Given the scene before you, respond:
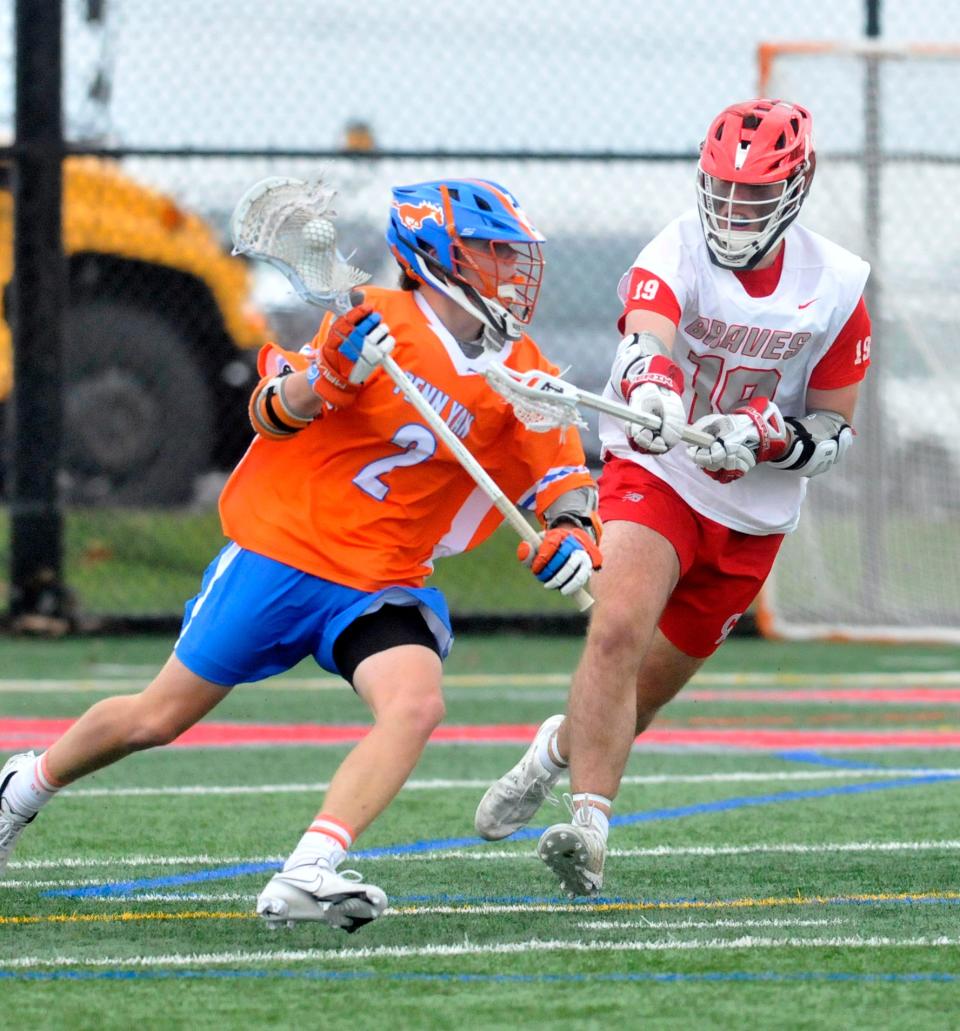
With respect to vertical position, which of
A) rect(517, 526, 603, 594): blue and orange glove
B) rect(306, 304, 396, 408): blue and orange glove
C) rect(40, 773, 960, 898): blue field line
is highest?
rect(306, 304, 396, 408): blue and orange glove

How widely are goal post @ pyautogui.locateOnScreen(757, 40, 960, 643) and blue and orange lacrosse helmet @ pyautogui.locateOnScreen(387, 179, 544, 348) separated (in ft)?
21.8

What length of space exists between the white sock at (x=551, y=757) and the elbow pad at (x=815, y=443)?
2.96ft

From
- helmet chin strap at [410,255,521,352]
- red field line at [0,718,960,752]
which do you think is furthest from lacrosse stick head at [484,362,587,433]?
red field line at [0,718,960,752]

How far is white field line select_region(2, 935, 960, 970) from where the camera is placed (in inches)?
147

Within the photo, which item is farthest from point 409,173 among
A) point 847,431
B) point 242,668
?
point 242,668

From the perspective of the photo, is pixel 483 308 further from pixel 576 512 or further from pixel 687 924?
pixel 687 924

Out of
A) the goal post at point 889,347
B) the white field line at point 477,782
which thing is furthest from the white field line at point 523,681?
the white field line at point 477,782

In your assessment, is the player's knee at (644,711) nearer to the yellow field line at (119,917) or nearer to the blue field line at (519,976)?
the yellow field line at (119,917)

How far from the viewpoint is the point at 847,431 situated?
195 inches

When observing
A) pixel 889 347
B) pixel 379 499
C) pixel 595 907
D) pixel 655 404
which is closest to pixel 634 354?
pixel 655 404

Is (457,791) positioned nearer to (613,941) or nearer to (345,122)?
(613,941)

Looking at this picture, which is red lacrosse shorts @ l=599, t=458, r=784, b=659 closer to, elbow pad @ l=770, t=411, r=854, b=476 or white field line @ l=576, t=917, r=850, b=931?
elbow pad @ l=770, t=411, r=854, b=476

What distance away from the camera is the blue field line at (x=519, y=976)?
3.55m

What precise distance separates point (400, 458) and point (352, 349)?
332 mm
